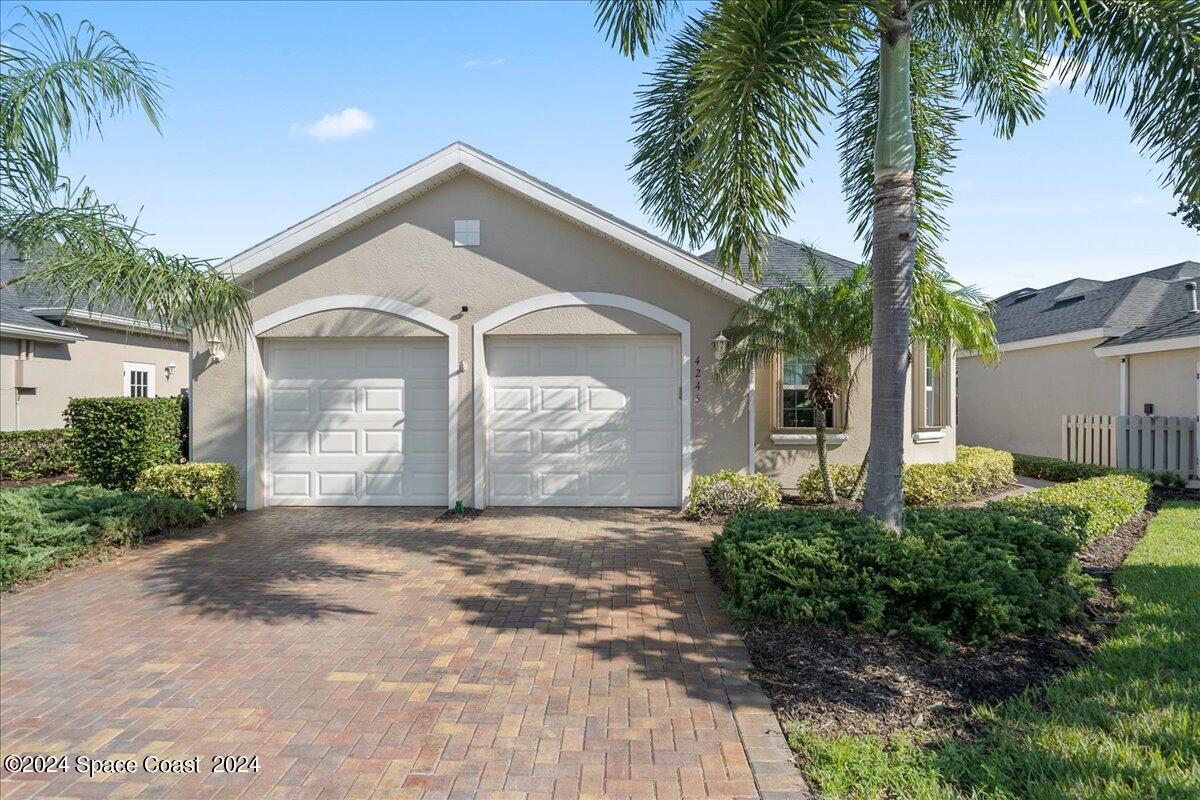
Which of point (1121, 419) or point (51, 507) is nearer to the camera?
point (51, 507)

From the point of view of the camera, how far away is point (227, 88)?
980 cm

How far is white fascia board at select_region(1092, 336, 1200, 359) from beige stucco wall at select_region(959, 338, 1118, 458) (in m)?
0.53

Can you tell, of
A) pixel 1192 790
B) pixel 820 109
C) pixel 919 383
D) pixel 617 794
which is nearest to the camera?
pixel 1192 790

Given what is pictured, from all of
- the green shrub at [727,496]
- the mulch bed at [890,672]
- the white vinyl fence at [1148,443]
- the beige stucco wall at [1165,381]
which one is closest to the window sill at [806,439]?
the green shrub at [727,496]

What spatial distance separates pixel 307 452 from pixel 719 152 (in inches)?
306

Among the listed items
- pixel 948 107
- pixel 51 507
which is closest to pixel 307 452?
pixel 51 507

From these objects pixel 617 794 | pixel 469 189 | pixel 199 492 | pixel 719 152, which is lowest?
pixel 617 794

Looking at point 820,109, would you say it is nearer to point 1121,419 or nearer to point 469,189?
point 469,189

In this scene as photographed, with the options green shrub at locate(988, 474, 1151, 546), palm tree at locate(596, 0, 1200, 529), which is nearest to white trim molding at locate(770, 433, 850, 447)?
green shrub at locate(988, 474, 1151, 546)

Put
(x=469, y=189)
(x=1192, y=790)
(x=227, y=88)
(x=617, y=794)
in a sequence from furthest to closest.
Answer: (x=469, y=189) < (x=227, y=88) < (x=617, y=794) < (x=1192, y=790)

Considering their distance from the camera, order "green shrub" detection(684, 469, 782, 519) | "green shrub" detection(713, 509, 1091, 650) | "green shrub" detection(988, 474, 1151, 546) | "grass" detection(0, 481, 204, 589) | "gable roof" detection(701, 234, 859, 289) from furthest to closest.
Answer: "gable roof" detection(701, 234, 859, 289), "green shrub" detection(684, 469, 782, 519), "green shrub" detection(988, 474, 1151, 546), "grass" detection(0, 481, 204, 589), "green shrub" detection(713, 509, 1091, 650)

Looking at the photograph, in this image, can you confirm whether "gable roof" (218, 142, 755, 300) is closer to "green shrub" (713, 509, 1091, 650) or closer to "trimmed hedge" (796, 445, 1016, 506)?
"trimmed hedge" (796, 445, 1016, 506)

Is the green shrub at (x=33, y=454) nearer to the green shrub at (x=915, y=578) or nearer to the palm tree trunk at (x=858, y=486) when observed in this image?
the green shrub at (x=915, y=578)

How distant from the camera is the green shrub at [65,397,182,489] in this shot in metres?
10.4
